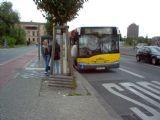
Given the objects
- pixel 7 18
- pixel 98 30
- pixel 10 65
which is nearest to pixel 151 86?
pixel 98 30

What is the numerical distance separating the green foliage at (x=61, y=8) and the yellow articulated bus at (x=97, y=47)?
18.9 feet

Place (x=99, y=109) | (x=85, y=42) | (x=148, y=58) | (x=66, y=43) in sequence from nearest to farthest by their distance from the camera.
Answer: (x=99, y=109) → (x=66, y=43) → (x=85, y=42) → (x=148, y=58)

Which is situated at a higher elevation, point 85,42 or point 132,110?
point 85,42

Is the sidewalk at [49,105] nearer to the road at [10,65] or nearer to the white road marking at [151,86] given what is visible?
the white road marking at [151,86]

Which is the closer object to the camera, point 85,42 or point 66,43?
point 66,43

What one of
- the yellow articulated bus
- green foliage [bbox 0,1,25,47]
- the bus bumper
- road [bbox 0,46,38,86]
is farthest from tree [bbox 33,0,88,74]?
green foliage [bbox 0,1,25,47]

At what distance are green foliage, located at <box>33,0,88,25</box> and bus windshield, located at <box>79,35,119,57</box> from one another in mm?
5799

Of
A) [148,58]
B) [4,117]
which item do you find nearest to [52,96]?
[4,117]

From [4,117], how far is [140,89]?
21.7 ft

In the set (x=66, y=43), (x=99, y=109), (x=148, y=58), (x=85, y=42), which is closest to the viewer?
(x=99, y=109)

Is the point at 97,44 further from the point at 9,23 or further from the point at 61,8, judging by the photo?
the point at 9,23

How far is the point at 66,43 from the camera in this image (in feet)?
48.0

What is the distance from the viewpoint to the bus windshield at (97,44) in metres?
21.6

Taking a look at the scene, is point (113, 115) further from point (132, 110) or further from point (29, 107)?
point (29, 107)
